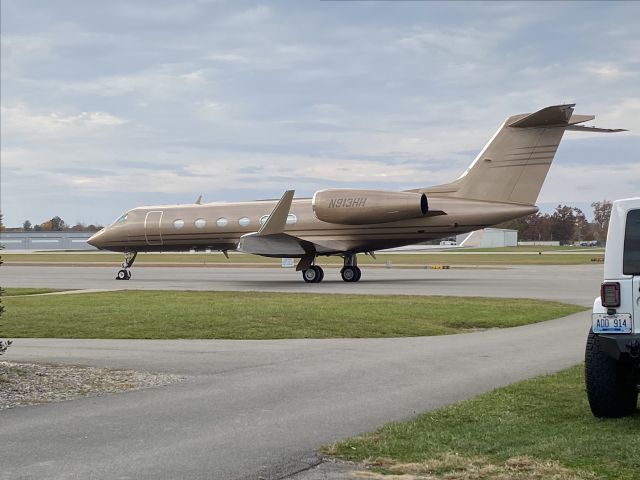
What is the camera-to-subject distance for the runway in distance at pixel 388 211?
105ft

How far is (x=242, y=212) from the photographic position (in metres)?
37.0

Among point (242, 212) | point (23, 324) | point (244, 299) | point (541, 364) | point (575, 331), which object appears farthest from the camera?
point (242, 212)

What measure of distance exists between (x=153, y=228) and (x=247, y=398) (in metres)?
30.0

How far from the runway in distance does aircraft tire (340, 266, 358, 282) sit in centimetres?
5

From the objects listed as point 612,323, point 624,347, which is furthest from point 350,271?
point 624,347

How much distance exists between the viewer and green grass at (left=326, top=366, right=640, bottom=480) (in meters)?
6.52

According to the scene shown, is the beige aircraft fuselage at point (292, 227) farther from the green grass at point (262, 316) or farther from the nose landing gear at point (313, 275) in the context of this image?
the green grass at point (262, 316)

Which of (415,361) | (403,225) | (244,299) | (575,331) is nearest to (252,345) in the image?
(415,361)

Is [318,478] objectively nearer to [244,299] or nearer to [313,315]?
[313,315]

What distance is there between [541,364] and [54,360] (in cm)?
767

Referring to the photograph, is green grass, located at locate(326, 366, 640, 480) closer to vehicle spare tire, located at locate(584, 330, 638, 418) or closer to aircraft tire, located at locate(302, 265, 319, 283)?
vehicle spare tire, located at locate(584, 330, 638, 418)

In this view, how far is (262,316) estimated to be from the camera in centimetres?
1894

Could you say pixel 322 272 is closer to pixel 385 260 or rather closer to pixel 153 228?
pixel 153 228

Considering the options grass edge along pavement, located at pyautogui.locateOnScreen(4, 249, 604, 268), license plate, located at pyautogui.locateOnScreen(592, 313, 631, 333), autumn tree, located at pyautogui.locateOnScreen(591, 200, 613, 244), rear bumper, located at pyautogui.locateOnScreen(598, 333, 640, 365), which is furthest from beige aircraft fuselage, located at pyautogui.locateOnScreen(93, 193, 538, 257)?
autumn tree, located at pyautogui.locateOnScreen(591, 200, 613, 244)
